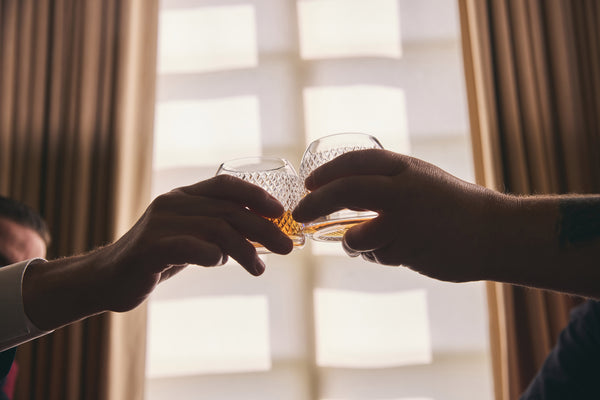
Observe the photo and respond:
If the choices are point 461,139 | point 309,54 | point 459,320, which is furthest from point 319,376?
point 309,54

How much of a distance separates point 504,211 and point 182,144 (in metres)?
2.26

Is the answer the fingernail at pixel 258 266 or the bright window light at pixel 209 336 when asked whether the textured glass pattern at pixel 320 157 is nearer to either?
the fingernail at pixel 258 266

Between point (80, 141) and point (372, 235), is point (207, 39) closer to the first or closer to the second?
point (80, 141)

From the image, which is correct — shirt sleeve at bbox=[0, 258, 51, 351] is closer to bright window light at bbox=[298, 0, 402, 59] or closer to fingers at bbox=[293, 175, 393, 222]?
fingers at bbox=[293, 175, 393, 222]

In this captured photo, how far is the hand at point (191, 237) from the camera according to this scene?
78 cm

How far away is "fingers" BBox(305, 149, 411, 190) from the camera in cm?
74

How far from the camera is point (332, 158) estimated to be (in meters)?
0.83

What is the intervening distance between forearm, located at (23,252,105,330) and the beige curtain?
4.86 feet

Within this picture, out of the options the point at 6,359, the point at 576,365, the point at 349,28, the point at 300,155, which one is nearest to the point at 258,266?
the point at 6,359

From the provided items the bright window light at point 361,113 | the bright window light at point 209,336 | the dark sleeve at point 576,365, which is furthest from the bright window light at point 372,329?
the dark sleeve at point 576,365

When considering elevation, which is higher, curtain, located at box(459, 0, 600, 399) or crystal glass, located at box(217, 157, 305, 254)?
curtain, located at box(459, 0, 600, 399)

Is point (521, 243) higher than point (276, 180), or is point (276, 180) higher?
point (276, 180)

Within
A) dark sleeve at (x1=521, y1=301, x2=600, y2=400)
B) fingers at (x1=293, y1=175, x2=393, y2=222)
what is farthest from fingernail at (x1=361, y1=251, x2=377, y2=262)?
dark sleeve at (x1=521, y1=301, x2=600, y2=400)

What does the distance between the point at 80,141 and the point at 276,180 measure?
6.70 ft
